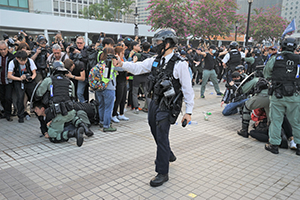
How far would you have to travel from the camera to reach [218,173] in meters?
4.25

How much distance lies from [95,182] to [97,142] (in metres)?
1.77

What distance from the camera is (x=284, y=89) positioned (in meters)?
5.01

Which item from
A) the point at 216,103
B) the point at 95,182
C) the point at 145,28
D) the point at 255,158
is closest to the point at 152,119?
the point at 95,182

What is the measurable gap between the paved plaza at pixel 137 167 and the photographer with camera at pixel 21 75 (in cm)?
79

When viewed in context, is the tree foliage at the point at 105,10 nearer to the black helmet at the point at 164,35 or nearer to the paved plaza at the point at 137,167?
the paved plaza at the point at 137,167

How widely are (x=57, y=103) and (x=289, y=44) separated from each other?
15.4 feet

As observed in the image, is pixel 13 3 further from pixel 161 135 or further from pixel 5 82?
pixel 161 135

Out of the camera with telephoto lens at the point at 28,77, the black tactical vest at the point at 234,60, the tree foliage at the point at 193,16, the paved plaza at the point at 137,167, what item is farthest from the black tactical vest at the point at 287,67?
the tree foliage at the point at 193,16

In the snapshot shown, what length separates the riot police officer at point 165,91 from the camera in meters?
3.78

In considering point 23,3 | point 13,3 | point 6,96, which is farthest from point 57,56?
point 23,3

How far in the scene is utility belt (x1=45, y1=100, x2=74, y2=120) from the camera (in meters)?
5.30

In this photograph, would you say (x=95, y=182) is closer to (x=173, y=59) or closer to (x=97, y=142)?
(x=97, y=142)

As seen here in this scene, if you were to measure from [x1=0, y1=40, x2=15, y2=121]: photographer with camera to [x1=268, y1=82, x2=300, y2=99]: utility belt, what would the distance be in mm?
6453

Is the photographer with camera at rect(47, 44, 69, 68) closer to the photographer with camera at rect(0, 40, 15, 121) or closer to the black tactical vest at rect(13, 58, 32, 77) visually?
the black tactical vest at rect(13, 58, 32, 77)
